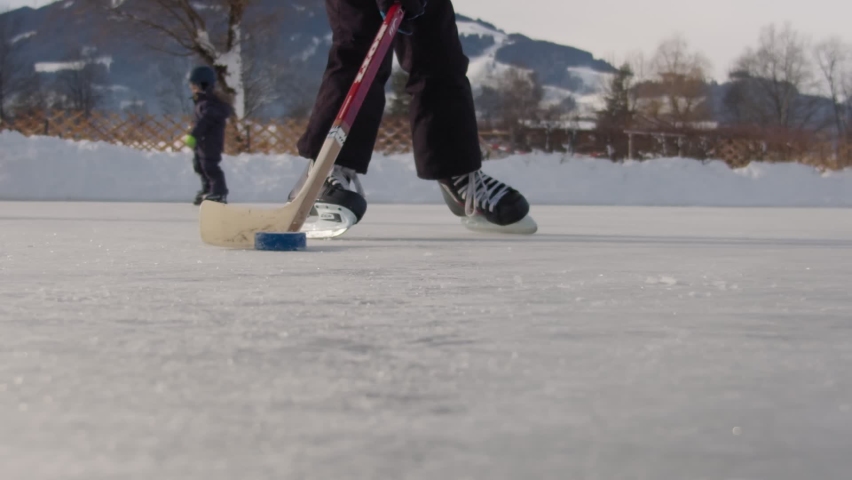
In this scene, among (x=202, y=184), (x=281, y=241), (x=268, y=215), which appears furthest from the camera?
(x=202, y=184)

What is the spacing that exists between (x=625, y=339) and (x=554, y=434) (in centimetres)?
36

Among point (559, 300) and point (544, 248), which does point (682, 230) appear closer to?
point (544, 248)

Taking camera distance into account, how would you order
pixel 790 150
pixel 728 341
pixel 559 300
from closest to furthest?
pixel 728 341 → pixel 559 300 → pixel 790 150

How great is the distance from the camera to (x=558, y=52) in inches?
5512

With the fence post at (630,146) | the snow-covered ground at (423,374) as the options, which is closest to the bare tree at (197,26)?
the fence post at (630,146)

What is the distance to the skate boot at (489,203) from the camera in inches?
97.0

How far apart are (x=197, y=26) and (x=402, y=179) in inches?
416

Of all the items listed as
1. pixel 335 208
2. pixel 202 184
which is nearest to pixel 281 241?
pixel 335 208

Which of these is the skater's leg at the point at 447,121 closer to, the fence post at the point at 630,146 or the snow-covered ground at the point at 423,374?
the snow-covered ground at the point at 423,374

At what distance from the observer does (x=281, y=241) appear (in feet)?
6.53

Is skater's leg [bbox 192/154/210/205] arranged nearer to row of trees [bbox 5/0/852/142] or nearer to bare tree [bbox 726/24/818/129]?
row of trees [bbox 5/0/852/142]

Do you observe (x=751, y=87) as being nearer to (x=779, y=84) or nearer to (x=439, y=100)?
(x=779, y=84)

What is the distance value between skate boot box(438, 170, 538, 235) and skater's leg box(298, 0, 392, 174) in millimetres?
261

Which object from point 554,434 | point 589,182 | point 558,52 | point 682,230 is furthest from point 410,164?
point 558,52
